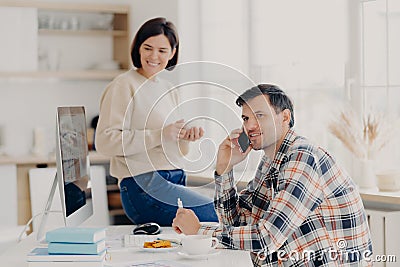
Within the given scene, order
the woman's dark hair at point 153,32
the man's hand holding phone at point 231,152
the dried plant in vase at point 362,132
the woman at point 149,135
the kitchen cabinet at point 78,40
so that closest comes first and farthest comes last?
the man's hand holding phone at point 231,152 → the woman at point 149,135 → the woman's dark hair at point 153,32 → the dried plant in vase at point 362,132 → the kitchen cabinet at point 78,40

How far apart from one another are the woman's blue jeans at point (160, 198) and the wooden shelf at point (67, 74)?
2.14m

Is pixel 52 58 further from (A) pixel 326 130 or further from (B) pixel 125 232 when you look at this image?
(B) pixel 125 232

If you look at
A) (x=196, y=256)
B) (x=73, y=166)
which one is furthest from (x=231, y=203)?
(x=73, y=166)

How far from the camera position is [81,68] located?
5.14 metres

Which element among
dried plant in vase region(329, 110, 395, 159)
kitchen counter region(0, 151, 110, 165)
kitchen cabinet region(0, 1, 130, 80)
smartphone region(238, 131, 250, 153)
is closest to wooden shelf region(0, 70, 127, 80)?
kitchen cabinet region(0, 1, 130, 80)

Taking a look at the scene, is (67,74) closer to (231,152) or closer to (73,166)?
(73,166)

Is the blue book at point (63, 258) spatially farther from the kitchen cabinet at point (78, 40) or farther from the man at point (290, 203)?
the kitchen cabinet at point (78, 40)

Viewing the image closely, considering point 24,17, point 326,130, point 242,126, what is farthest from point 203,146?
point 24,17

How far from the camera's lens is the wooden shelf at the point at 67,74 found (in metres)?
4.68

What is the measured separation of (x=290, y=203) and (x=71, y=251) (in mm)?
627

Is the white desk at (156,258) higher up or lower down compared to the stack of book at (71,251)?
lower down

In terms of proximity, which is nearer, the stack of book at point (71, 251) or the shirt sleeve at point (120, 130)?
the stack of book at point (71, 251)

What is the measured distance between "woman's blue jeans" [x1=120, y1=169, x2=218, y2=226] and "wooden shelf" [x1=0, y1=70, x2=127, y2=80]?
84.1 inches

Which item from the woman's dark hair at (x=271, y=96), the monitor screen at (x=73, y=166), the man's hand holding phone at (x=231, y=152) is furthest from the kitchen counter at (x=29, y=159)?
the woman's dark hair at (x=271, y=96)
